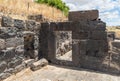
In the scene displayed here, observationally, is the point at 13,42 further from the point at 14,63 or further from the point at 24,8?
the point at 24,8

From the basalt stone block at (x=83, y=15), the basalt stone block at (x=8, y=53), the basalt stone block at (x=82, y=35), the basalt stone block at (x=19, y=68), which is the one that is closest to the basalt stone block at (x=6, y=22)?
the basalt stone block at (x=8, y=53)

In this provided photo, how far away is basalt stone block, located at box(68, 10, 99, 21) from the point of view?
6.79 meters

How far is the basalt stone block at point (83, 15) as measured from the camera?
6789 mm

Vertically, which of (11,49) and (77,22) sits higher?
(77,22)


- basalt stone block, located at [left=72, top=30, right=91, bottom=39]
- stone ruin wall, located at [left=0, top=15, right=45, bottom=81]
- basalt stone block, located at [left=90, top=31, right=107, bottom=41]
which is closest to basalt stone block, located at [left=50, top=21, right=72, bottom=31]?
basalt stone block, located at [left=72, top=30, right=91, bottom=39]

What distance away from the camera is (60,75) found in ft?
19.6

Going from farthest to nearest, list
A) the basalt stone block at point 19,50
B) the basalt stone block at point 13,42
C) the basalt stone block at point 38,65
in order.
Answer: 1. the basalt stone block at point 38,65
2. the basalt stone block at point 19,50
3. the basalt stone block at point 13,42

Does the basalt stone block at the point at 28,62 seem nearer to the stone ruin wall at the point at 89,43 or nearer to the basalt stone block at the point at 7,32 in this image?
the stone ruin wall at the point at 89,43

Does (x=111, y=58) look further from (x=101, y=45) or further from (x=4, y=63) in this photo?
(x=4, y=63)

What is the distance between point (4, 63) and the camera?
214 inches

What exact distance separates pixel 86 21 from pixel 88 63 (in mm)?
1677

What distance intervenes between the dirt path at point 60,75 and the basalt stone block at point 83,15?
215 centimetres

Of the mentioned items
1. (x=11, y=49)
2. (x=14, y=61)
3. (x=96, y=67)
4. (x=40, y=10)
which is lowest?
(x=96, y=67)

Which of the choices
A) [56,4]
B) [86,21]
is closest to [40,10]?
[86,21]
